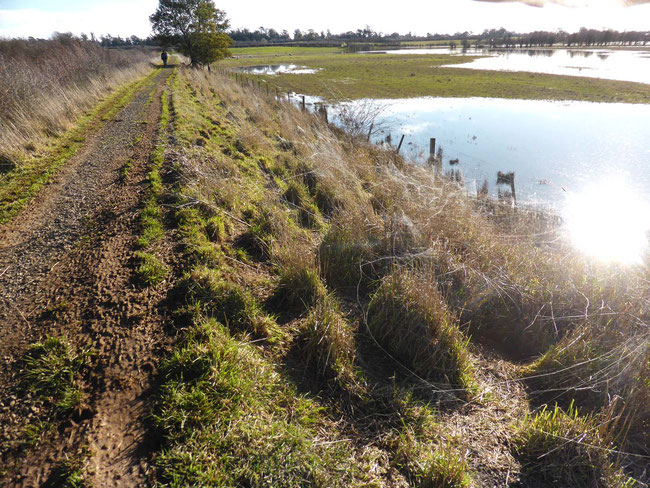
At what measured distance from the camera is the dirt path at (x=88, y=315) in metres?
2.12

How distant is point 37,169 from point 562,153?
1743cm

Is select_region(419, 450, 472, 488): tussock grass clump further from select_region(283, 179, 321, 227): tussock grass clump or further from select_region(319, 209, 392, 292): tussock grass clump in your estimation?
select_region(283, 179, 321, 227): tussock grass clump

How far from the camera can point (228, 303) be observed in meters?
3.55

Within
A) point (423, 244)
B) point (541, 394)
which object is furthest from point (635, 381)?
point (423, 244)

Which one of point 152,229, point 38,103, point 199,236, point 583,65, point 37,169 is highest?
point 583,65

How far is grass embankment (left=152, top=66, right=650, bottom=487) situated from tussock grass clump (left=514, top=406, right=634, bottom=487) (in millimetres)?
12

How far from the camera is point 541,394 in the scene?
3.44m

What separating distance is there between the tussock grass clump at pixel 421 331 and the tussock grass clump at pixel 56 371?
2.71 m

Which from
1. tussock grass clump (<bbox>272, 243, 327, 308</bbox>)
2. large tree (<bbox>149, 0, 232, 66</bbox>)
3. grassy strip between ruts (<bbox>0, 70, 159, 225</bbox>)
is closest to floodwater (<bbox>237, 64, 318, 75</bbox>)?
large tree (<bbox>149, 0, 232, 66</bbox>)

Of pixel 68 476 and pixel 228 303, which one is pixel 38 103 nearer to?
pixel 228 303

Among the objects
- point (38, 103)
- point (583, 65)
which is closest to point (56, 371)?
point (38, 103)

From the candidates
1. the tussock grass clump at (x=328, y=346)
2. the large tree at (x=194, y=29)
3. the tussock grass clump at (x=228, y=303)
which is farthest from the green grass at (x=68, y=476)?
the large tree at (x=194, y=29)

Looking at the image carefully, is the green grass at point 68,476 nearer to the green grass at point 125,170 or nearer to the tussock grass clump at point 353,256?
the tussock grass clump at point 353,256

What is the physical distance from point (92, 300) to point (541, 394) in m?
4.58
